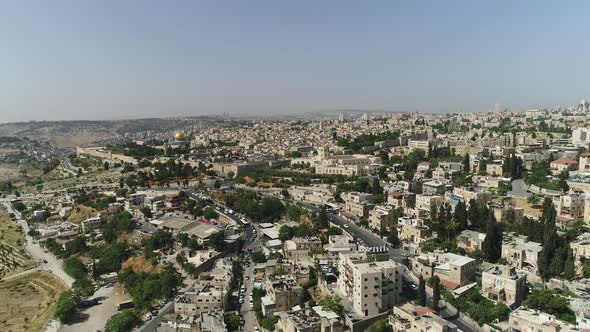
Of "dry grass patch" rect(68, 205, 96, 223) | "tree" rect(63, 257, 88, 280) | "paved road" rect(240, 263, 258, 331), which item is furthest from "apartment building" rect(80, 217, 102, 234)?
"paved road" rect(240, 263, 258, 331)

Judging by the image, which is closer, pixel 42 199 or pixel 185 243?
pixel 185 243

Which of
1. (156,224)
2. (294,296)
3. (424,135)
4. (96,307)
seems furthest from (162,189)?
(424,135)

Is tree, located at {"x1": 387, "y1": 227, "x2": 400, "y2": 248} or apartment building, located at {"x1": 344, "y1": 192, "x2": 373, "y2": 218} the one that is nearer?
tree, located at {"x1": 387, "y1": 227, "x2": 400, "y2": 248}

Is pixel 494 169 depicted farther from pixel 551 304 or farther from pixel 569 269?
pixel 551 304

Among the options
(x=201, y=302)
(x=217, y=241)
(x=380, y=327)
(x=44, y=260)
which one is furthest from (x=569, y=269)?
(x=44, y=260)

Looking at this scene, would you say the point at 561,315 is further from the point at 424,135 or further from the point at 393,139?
the point at 424,135

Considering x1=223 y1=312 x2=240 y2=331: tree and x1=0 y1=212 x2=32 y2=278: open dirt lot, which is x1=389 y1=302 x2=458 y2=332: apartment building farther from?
x1=0 y1=212 x2=32 y2=278: open dirt lot
